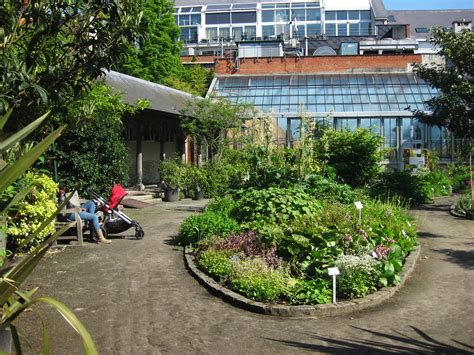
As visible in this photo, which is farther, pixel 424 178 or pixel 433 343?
pixel 424 178

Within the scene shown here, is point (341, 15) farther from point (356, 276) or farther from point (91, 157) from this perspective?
Answer: point (356, 276)

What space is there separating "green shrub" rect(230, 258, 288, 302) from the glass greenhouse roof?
20.3m

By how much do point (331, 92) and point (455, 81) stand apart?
16309mm

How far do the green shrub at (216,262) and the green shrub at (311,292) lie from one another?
1.03 m

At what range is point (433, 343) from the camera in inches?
193

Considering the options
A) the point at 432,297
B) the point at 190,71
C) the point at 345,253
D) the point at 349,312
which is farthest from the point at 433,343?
the point at 190,71

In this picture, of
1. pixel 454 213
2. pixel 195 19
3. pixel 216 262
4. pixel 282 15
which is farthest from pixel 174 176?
pixel 282 15

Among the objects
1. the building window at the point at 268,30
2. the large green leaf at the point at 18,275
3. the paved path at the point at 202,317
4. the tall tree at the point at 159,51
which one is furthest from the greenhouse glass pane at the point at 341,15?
the large green leaf at the point at 18,275

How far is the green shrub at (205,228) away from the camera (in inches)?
350

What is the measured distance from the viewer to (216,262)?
7371 mm

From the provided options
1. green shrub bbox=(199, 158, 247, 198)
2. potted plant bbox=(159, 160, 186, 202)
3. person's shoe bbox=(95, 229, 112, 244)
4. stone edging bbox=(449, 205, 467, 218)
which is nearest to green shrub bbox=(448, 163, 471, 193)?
stone edging bbox=(449, 205, 467, 218)

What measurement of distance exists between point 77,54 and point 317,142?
926 cm

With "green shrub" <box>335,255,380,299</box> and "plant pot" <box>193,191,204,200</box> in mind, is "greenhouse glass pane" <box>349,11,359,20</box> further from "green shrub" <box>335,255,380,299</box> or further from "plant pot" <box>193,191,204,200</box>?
"green shrub" <box>335,255,380,299</box>

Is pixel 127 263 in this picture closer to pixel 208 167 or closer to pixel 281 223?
pixel 281 223
